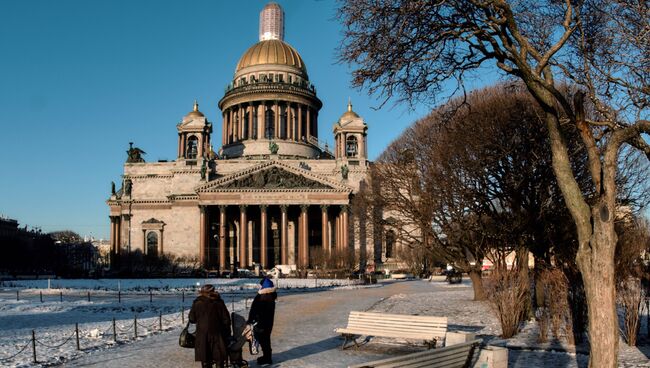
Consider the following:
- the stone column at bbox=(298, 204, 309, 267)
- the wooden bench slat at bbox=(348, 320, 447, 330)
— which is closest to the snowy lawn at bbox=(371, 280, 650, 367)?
the wooden bench slat at bbox=(348, 320, 447, 330)

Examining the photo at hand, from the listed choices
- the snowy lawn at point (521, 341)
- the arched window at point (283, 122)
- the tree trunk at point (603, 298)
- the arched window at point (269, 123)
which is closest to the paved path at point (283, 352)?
the snowy lawn at point (521, 341)

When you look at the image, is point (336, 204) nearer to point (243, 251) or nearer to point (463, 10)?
point (243, 251)

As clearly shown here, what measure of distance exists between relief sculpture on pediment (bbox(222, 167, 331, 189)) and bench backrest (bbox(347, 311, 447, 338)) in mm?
58284

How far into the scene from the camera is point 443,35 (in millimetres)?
11648

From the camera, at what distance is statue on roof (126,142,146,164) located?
85000mm

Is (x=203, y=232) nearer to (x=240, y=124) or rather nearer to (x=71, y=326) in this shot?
(x=240, y=124)

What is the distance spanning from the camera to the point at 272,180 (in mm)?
74812

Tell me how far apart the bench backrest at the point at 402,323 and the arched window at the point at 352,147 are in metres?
68.3

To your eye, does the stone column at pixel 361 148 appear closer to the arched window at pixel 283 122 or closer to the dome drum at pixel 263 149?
the dome drum at pixel 263 149

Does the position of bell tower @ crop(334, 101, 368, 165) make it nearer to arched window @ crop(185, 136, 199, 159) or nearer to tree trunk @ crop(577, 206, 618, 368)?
arched window @ crop(185, 136, 199, 159)

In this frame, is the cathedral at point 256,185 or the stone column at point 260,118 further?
the stone column at point 260,118

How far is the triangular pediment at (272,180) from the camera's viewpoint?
2908 inches

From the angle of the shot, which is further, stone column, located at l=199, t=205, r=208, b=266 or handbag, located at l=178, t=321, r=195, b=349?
stone column, located at l=199, t=205, r=208, b=266

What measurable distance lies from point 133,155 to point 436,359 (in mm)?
80597
